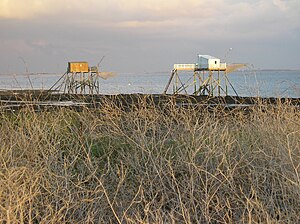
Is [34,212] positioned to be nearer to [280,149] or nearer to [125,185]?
[125,185]

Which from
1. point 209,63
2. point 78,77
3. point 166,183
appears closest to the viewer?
point 166,183

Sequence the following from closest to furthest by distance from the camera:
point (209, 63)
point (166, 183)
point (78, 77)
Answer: point (166, 183)
point (209, 63)
point (78, 77)

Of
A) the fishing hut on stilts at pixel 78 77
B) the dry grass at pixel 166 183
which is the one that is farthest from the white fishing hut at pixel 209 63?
the dry grass at pixel 166 183

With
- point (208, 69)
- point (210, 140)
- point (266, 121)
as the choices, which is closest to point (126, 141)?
point (210, 140)

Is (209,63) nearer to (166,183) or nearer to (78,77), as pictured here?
(78,77)

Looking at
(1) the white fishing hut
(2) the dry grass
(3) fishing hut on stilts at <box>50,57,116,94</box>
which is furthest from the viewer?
(3) fishing hut on stilts at <box>50,57,116,94</box>

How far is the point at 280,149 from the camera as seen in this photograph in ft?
14.1

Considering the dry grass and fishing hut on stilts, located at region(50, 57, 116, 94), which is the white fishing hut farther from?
the dry grass

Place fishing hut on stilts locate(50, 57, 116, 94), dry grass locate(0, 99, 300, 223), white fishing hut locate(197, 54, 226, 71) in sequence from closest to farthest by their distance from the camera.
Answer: dry grass locate(0, 99, 300, 223) < white fishing hut locate(197, 54, 226, 71) < fishing hut on stilts locate(50, 57, 116, 94)

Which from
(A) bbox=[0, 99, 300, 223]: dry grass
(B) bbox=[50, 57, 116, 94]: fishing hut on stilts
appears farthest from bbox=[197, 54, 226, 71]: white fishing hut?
(A) bbox=[0, 99, 300, 223]: dry grass

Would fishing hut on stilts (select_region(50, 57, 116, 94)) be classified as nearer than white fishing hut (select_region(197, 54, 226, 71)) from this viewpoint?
No

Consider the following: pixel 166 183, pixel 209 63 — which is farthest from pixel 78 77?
pixel 166 183

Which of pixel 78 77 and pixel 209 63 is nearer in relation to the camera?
pixel 209 63

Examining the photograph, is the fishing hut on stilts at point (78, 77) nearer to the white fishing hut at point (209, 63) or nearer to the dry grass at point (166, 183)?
the white fishing hut at point (209, 63)
